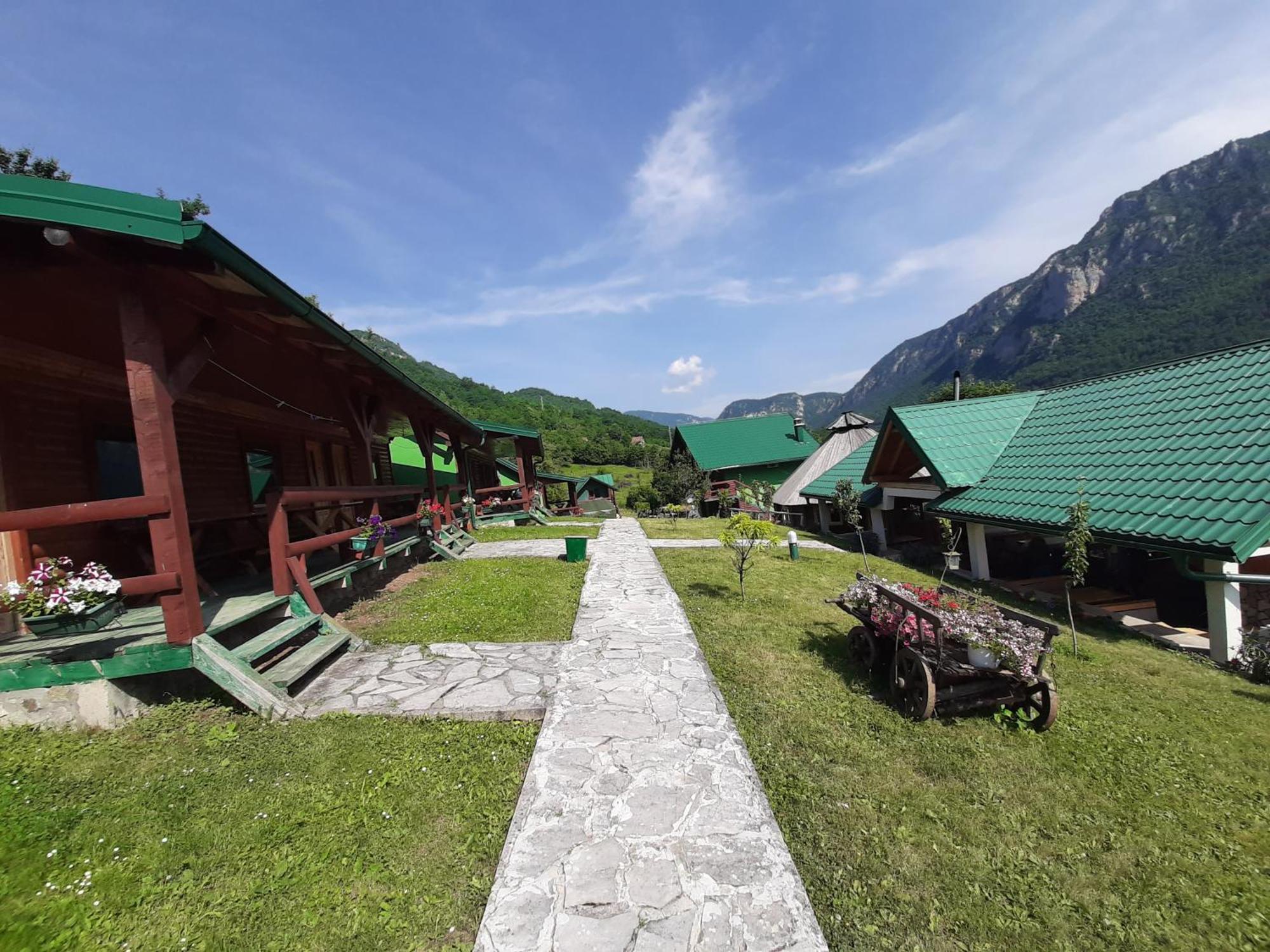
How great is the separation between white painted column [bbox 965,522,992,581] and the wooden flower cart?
7.18m

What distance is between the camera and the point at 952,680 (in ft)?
14.7

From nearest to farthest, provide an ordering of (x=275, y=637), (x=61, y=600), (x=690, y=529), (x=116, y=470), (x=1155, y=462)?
(x=61, y=600), (x=275, y=637), (x=116, y=470), (x=1155, y=462), (x=690, y=529)

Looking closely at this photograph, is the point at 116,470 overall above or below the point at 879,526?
above

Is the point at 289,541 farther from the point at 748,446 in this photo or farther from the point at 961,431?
the point at 748,446

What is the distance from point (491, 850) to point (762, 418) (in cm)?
3840

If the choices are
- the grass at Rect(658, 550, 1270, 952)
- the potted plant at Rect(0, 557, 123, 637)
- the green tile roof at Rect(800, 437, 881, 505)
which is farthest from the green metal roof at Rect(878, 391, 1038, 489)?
the potted plant at Rect(0, 557, 123, 637)

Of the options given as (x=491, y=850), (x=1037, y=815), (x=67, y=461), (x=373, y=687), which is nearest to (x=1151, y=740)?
(x=1037, y=815)

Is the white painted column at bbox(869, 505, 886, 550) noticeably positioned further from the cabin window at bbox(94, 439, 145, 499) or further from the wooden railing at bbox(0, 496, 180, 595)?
the cabin window at bbox(94, 439, 145, 499)

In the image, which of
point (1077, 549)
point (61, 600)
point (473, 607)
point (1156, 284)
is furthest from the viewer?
point (1156, 284)

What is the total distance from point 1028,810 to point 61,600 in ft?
22.5

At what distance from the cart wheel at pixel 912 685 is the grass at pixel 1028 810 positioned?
0.52 ft

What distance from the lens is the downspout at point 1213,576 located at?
19.7ft

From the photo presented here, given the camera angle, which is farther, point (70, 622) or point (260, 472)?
point (260, 472)

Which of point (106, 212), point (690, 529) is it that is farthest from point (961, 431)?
point (106, 212)
